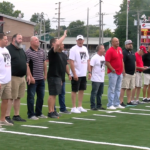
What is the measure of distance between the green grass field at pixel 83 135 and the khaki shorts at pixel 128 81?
268 cm

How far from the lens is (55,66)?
1057 centimetres

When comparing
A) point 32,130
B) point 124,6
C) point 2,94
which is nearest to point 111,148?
point 32,130

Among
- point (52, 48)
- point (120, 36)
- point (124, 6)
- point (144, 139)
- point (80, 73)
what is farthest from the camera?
point (124, 6)

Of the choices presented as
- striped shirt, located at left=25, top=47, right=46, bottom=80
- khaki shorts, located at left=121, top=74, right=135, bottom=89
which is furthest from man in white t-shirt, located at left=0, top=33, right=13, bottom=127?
khaki shorts, located at left=121, top=74, right=135, bottom=89

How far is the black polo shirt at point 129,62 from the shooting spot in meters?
13.5

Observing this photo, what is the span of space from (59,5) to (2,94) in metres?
73.1

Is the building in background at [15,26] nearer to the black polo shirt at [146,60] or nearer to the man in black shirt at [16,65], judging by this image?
the black polo shirt at [146,60]

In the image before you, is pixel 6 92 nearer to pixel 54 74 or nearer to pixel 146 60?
pixel 54 74

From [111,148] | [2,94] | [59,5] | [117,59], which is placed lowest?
[111,148]

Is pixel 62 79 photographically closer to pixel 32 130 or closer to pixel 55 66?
pixel 55 66

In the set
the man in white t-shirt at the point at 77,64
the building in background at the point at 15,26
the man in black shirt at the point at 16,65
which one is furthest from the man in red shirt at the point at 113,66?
the building in background at the point at 15,26

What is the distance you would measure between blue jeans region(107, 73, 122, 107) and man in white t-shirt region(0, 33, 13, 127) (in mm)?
4329

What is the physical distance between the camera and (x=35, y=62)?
1041 centimetres

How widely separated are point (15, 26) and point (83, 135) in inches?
1910
